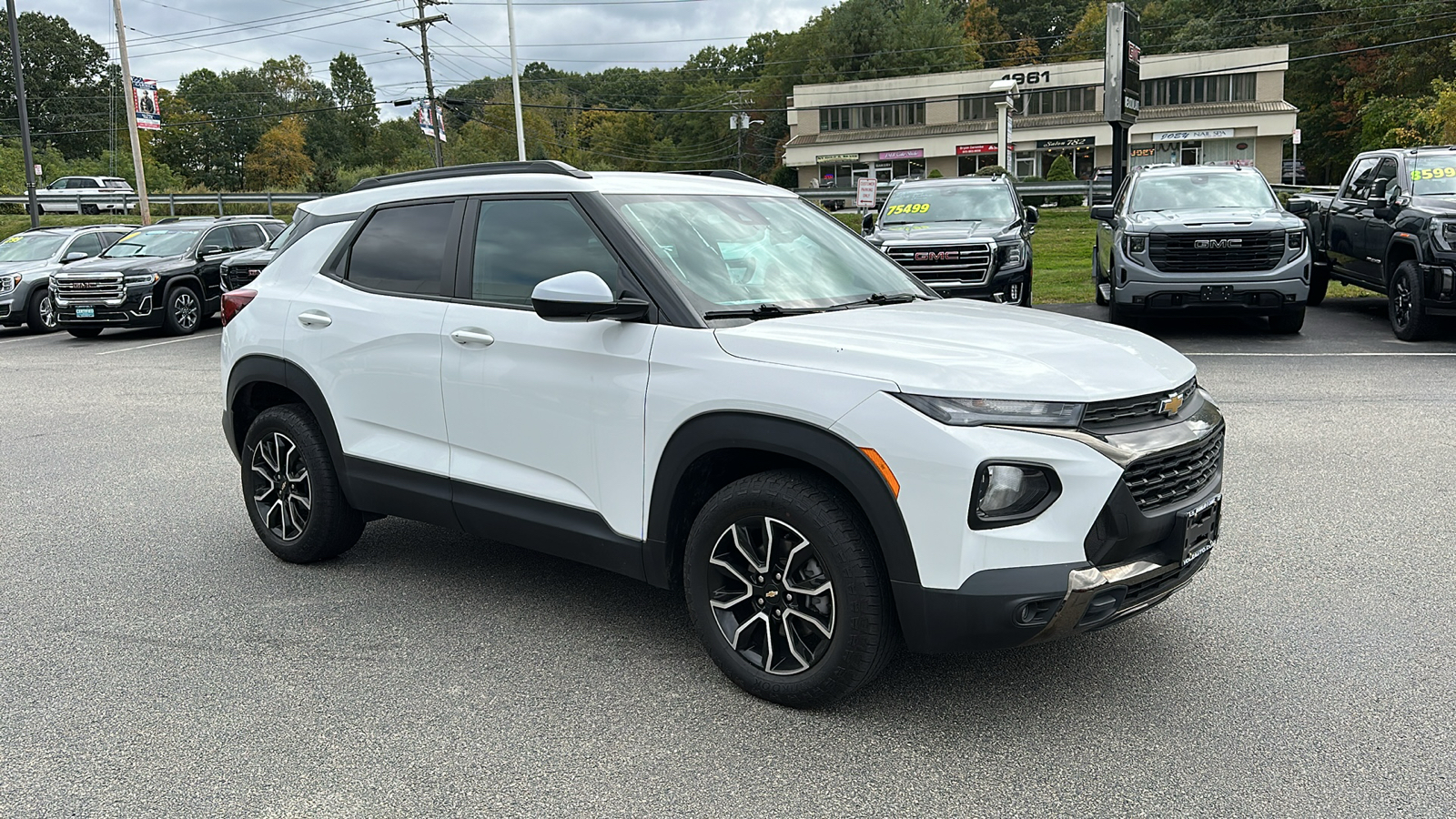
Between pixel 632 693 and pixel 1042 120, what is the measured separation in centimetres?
7872

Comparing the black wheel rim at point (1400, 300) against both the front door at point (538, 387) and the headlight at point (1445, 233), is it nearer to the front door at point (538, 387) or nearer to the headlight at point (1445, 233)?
the headlight at point (1445, 233)

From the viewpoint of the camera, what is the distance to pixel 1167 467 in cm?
345

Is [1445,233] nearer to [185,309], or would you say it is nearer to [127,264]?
[185,309]

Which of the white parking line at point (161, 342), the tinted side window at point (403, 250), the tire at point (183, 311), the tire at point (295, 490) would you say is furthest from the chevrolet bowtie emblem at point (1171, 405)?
the tire at point (183, 311)

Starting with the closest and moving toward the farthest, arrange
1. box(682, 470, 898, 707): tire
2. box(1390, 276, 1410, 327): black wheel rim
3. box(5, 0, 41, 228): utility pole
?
1. box(682, 470, 898, 707): tire
2. box(1390, 276, 1410, 327): black wheel rim
3. box(5, 0, 41, 228): utility pole

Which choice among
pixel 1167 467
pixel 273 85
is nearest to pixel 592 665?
pixel 1167 467

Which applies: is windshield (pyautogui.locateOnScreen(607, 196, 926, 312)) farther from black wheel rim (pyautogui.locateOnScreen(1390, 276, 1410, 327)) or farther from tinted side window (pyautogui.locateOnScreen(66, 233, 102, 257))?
tinted side window (pyautogui.locateOnScreen(66, 233, 102, 257))

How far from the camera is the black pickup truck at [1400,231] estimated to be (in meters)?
11.1

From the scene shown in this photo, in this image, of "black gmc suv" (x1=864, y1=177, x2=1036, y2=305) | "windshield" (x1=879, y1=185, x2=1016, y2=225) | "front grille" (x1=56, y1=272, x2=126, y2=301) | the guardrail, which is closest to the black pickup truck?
"black gmc suv" (x1=864, y1=177, x2=1036, y2=305)

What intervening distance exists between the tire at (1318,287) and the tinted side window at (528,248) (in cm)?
1342

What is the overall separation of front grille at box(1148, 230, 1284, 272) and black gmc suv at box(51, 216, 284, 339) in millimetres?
14482

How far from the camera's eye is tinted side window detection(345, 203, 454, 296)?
15.5 ft

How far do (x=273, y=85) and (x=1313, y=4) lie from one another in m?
99.1

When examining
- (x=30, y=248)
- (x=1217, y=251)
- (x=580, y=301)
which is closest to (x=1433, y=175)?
(x=1217, y=251)
